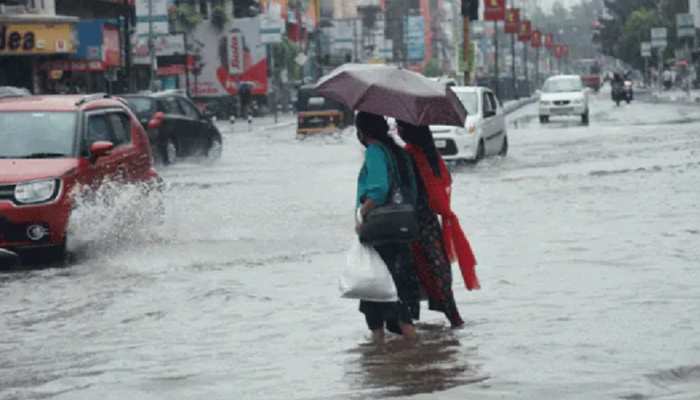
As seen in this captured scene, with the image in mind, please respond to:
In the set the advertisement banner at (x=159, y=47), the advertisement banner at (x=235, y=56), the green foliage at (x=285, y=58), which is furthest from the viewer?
the green foliage at (x=285, y=58)

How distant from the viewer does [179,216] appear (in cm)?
2117

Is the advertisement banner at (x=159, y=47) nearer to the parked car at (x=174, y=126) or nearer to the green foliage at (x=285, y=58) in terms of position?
the green foliage at (x=285, y=58)

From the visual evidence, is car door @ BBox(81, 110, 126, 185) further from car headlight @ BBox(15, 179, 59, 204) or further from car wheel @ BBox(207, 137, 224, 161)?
car wheel @ BBox(207, 137, 224, 161)

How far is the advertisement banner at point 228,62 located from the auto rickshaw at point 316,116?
2201 centimetres

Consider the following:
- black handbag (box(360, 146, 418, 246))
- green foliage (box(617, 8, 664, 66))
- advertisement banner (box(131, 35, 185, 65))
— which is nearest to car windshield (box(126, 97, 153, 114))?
black handbag (box(360, 146, 418, 246))

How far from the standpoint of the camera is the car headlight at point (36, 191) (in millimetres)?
15117

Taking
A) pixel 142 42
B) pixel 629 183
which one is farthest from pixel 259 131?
pixel 629 183

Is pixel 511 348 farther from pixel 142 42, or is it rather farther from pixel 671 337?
pixel 142 42

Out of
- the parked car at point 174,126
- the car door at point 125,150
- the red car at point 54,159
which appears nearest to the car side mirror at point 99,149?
the red car at point 54,159

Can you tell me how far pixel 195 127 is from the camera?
3525 centimetres

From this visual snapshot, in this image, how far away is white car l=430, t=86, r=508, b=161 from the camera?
30.3 meters

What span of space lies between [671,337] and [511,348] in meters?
0.96

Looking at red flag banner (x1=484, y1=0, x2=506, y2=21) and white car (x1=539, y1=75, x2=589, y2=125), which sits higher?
red flag banner (x1=484, y1=0, x2=506, y2=21)

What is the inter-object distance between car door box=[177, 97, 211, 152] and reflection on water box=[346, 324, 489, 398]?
2469cm
